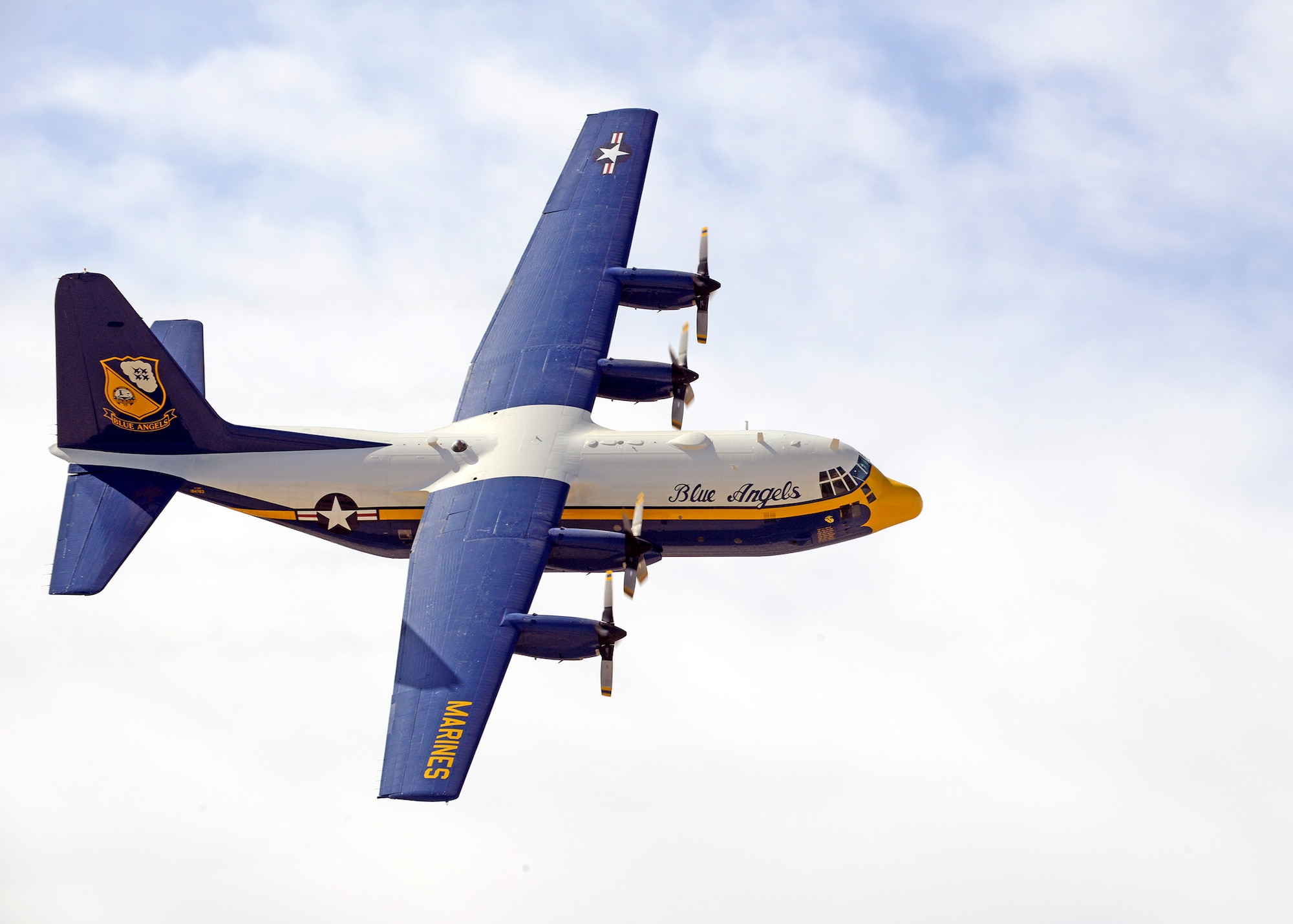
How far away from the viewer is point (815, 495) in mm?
52156

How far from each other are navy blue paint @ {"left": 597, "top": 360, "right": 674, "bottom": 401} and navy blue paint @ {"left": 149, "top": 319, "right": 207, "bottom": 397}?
13.8 m

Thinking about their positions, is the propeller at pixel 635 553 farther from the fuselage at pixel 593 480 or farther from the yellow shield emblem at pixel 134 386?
the yellow shield emblem at pixel 134 386

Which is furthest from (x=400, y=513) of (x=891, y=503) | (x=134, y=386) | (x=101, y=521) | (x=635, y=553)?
(x=891, y=503)

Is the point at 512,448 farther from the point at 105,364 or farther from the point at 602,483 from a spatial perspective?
the point at 105,364

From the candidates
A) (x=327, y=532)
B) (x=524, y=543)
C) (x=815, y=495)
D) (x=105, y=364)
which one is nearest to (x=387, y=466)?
(x=327, y=532)

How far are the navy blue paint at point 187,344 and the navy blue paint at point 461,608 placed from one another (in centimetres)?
992

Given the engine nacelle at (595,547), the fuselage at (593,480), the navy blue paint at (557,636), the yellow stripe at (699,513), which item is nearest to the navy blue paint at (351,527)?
the fuselage at (593,480)

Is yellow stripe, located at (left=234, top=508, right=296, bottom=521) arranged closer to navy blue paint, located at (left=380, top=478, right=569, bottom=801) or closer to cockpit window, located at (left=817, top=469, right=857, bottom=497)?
navy blue paint, located at (left=380, top=478, right=569, bottom=801)

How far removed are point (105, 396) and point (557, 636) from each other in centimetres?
1765

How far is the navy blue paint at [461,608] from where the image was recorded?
43.0 m

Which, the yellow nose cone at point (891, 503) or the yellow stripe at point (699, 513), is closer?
the yellow stripe at point (699, 513)

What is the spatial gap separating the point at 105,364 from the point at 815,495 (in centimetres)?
2356

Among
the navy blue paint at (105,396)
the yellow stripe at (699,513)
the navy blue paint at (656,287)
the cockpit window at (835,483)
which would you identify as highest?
the navy blue paint at (656,287)

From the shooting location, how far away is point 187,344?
2178 inches
